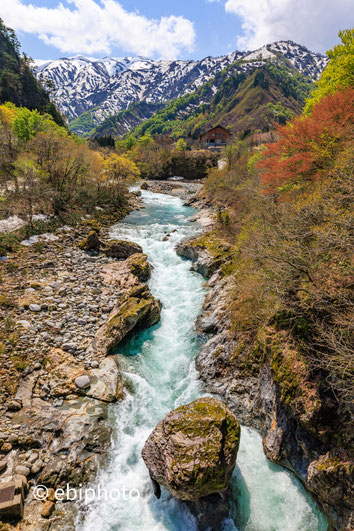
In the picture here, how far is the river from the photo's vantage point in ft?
19.3

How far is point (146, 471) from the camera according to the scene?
6.89 m

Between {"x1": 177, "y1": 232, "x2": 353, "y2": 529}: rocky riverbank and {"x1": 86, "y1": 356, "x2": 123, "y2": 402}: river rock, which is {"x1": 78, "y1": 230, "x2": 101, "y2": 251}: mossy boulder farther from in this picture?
{"x1": 177, "y1": 232, "x2": 353, "y2": 529}: rocky riverbank

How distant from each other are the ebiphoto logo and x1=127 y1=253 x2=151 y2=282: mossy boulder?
10614 millimetres

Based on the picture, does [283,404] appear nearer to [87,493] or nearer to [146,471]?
[146,471]

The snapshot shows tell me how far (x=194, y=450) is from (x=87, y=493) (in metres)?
3.21

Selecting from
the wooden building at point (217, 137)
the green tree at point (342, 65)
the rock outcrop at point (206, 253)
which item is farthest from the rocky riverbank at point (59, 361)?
the wooden building at point (217, 137)

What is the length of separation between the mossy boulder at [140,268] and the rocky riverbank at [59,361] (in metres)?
0.07

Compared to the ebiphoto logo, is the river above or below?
above

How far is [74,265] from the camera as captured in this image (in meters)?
15.8

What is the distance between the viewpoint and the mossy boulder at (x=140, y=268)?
15786 millimetres

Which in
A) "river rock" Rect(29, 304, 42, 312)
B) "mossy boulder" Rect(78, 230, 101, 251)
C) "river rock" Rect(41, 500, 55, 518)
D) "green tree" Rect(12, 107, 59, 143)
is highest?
"green tree" Rect(12, 107, 59, 143)

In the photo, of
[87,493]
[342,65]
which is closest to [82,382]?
[87,493]

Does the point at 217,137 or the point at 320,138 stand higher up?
the point at 217,137

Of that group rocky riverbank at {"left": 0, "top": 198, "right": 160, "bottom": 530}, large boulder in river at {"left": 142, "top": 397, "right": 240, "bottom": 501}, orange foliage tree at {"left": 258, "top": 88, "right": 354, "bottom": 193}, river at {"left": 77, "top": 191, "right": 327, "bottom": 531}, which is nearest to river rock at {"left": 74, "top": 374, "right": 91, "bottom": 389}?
rocky riverbank at {"left": 0, "top": 198, "right": 160, "bottom": 530}
